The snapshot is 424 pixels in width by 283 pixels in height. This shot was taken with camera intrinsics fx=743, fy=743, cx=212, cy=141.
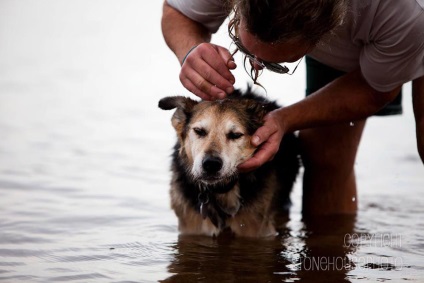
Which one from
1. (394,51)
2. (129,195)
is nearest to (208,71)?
(394,51)

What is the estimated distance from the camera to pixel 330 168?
482 cm

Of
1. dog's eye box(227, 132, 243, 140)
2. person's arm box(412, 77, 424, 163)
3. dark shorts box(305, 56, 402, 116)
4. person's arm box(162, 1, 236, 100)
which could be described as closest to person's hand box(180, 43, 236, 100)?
person's arm box(162, 1, 236, 100)

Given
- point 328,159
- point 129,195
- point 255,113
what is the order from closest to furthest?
point 255,113, point 328,159, point 129,195

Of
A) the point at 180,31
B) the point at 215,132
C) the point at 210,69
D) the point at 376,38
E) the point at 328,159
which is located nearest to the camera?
the point at 210,69

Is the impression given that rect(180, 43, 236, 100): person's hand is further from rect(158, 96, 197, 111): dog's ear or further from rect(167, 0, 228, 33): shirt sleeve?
rect(158, 96, 197, 111): dog's ear

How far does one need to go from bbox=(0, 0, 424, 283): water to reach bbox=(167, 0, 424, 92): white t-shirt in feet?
3.24

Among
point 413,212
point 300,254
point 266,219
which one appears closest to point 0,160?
point 266,219

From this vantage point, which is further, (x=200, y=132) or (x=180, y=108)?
(x=180, y=108)

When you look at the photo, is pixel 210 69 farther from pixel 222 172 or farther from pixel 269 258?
pixel 269 258

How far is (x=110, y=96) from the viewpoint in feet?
28.4

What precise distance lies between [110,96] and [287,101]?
2.08 meters

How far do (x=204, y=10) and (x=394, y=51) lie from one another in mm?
1015

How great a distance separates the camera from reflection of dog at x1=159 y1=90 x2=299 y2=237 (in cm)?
397

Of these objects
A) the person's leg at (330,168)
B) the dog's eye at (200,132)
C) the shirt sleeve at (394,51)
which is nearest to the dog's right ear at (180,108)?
the dog's eye at (200,132)
